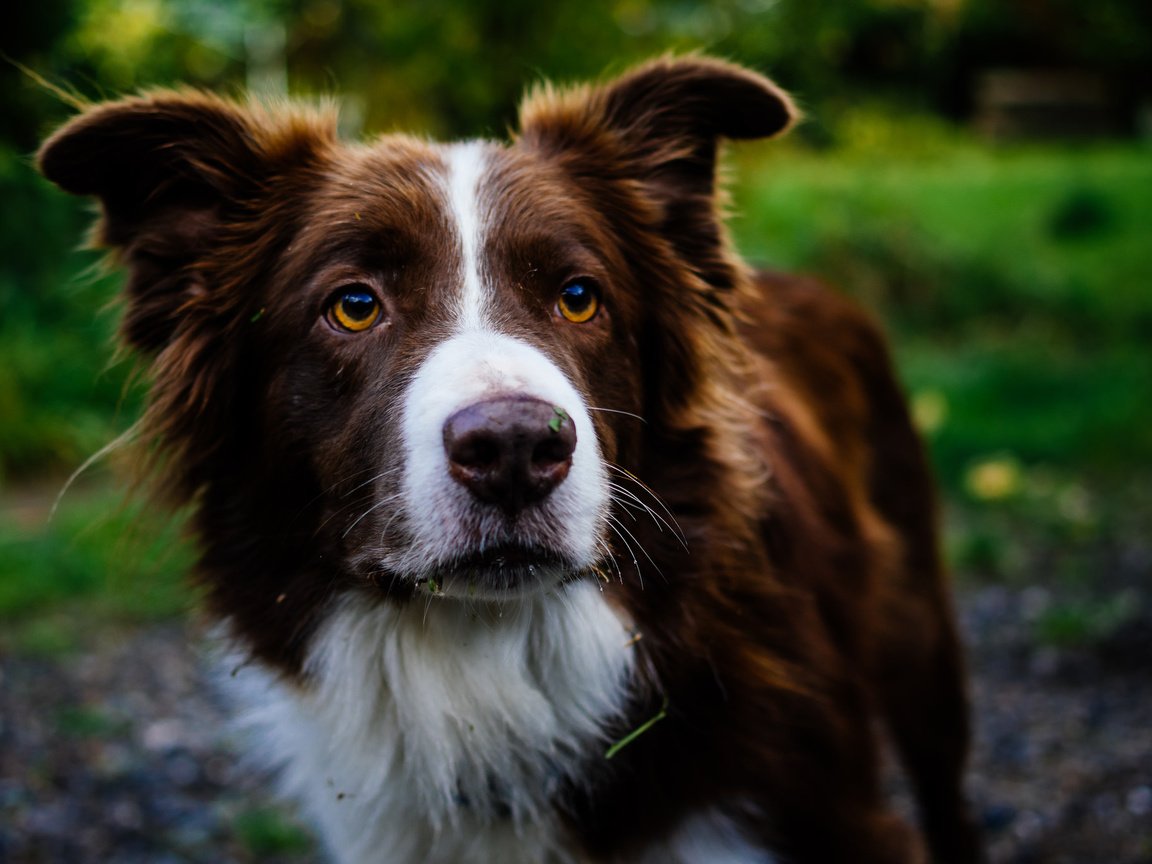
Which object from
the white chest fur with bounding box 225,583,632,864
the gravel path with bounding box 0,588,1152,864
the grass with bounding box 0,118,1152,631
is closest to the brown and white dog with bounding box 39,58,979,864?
the white chest fur with bounding box 225,583,632,864

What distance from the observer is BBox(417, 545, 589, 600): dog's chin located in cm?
229

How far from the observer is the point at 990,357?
10125 millimetres

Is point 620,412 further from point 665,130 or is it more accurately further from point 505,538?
point 665,130

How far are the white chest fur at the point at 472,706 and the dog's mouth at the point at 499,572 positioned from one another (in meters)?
0.22

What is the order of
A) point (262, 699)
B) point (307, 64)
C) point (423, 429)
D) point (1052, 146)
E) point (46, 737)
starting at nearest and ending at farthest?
1. point (423, 429)
2. point (262, 699)
3. point (46, 737)
4. point (307, 64)
5. point (1052, 146)

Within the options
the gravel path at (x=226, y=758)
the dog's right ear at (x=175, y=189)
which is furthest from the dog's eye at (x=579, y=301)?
the gravel path at (x=226, y=758)

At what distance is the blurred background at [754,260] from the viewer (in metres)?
4.35

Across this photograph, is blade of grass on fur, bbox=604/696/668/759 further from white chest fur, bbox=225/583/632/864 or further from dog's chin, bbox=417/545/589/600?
dog's chin, bbox=417/545/589/600

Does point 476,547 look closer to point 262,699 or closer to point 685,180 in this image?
point 262,699

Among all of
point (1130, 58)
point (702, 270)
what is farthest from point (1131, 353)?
point (1130, 58)

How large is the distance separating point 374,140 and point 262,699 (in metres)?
1.49

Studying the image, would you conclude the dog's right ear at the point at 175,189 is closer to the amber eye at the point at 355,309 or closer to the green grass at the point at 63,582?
the amber eye at the point at 355,309

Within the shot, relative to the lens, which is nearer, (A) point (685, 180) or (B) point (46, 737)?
(A) point (685, 180)

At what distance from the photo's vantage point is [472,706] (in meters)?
2.64
